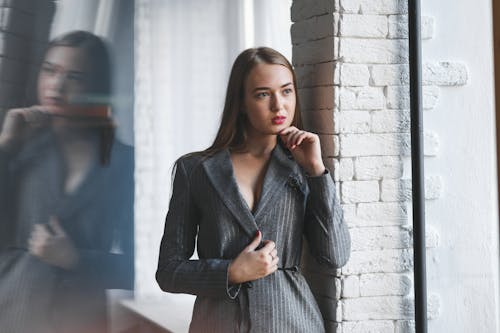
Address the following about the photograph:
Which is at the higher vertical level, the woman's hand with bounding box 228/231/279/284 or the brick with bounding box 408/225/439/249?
the brick with bounding box 408/225/439/249

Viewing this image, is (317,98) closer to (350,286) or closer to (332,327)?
(350,286)

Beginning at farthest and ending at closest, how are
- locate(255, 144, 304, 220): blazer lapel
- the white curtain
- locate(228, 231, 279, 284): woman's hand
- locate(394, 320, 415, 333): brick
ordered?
the white curtain, locate(394, 320, 415, 333): brick, locate(255, 144, 304, 220): blazer lapel, locate(228, 231, 279, 284): woman's hand

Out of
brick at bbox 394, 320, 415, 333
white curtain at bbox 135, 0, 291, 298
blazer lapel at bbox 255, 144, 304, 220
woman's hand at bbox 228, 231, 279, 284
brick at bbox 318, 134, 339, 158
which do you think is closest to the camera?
woman's hand at bbox 228, 231, 279, 284

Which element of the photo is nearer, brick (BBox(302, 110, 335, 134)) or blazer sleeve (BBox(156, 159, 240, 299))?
blazer sleeve (BBox(156, 159, 240, 299))

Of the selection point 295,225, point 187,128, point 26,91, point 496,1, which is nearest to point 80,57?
point 26,91

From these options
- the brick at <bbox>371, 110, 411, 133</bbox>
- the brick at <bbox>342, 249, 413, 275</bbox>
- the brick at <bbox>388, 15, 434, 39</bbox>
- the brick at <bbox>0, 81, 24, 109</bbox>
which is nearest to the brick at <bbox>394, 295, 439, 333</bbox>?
the brick at <bbox>342, 249, 413, 275</bbox>

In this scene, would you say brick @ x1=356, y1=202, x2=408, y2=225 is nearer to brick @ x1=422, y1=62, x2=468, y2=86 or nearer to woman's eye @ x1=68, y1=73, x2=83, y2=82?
brick @ x1=422, y1=62, x2=468, y2=86

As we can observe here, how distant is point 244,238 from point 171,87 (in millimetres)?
731

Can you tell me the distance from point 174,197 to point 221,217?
0.15 m

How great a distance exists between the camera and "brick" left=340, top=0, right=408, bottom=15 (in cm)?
221

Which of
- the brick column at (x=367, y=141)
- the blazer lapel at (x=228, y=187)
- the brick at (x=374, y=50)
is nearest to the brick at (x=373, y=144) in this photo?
the brick column at (x=367, y=141)

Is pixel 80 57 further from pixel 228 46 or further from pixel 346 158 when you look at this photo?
pixel 346 158

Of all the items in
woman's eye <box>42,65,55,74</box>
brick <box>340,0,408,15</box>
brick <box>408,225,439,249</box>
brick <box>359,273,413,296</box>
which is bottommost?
brick <box>359,273,413,296</box>

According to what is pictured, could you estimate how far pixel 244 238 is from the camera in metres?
2.04
